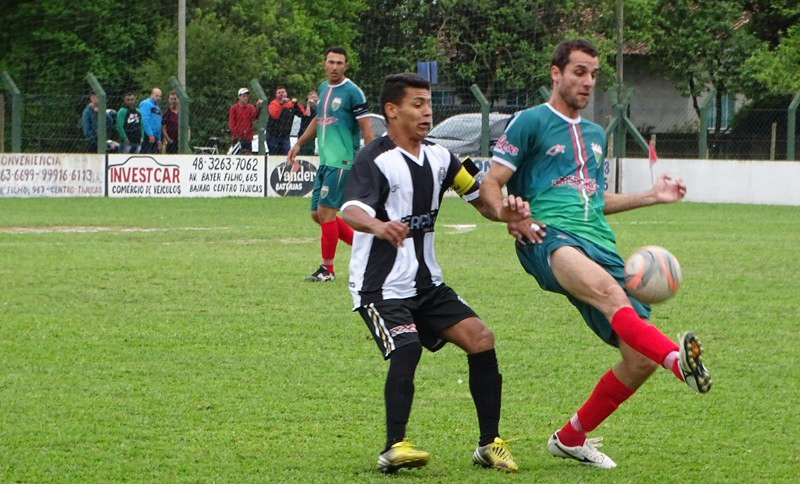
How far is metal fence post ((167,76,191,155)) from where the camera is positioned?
25844 mm

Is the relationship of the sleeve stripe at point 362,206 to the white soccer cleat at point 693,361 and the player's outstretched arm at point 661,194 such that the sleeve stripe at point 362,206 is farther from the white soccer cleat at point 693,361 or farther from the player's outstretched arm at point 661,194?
the white soccer cleat at point 693,361

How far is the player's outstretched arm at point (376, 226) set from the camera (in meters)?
5.42

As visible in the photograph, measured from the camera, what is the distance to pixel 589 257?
5.71m

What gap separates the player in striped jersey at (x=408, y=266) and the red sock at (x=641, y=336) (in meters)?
0.56

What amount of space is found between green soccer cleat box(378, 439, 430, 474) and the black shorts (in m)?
0.41

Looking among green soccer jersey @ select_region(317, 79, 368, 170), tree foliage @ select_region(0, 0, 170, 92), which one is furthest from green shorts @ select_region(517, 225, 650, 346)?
tree foliage @ select_region(0, 0, 170, 92)

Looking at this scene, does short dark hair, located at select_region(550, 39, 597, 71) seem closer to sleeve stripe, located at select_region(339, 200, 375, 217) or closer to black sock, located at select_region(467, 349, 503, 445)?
sleeve stripe, located at select_region(339, 200, 375, 217)

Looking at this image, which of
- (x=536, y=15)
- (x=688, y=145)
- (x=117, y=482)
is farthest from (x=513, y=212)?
(x=536, y=15)

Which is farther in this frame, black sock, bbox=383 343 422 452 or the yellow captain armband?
the yellow captain armband

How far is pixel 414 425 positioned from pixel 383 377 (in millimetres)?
1161

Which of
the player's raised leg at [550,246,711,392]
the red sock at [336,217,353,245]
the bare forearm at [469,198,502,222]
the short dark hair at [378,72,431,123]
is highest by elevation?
the short dark hair at [378,72,431,123]

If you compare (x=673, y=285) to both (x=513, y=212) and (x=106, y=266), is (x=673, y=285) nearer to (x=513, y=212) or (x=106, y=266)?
(x=513, y=212)

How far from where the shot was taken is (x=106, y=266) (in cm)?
1304

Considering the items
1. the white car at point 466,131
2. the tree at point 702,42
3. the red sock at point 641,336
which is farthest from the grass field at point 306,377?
the tree at point 702,42
